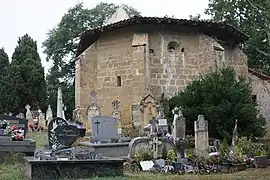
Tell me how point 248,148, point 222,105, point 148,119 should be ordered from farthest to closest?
point 148,119, point 222,105, point 248,148

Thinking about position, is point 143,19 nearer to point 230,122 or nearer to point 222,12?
point 230,122

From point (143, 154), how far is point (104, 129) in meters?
3.65

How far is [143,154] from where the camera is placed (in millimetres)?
13883

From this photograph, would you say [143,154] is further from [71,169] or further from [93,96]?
[93,96]

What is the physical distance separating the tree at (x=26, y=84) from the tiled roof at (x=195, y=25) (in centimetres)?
1841

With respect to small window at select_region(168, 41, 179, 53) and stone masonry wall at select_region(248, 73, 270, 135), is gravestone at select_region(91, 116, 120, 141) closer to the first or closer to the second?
small window at select_region(168, 41, 179, 53)

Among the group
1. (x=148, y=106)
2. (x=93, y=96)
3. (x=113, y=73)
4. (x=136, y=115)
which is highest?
(x=113, y=73)

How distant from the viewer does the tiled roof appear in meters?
22.8

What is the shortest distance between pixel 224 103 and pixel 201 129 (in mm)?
3398

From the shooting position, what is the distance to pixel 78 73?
84.7 ft

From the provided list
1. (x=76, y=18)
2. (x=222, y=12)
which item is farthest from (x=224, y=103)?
(x=76, y=18)

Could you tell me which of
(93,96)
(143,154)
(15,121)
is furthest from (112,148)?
(93,96)

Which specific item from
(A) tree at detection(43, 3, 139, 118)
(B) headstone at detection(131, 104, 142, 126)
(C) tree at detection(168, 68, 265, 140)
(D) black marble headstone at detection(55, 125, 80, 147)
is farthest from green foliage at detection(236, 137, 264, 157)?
(A) tree at detection(43, 3, 139, 118)

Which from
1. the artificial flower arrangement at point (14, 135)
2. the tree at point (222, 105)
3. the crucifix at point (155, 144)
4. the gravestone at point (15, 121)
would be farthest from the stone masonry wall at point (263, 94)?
the artificial flower arrangement at point (14, 135)
